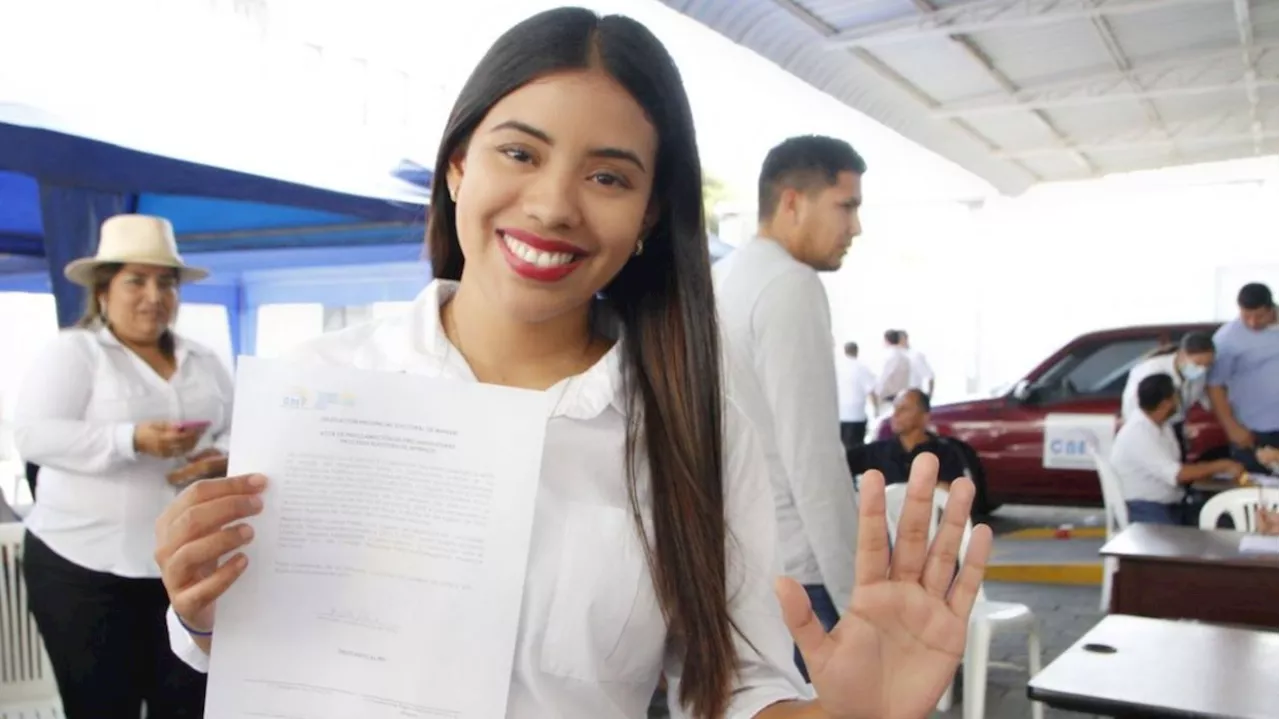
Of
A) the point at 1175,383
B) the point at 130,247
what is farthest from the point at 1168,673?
the point at 1175,383

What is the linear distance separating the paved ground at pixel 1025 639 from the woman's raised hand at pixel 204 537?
299 cm

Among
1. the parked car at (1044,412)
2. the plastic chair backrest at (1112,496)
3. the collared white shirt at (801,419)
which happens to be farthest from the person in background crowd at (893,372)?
the collared white shirt at (801,419)

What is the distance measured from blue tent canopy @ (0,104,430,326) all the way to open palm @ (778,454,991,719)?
1831 mm

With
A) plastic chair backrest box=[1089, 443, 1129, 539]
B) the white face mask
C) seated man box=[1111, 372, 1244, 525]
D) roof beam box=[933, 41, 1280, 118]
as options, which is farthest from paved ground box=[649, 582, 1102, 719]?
roof beam box=[933, 41, 1280, 118]

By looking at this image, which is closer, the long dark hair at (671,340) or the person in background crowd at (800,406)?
the long dark hair at (671,340)

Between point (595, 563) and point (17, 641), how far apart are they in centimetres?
281

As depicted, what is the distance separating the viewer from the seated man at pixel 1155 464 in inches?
202

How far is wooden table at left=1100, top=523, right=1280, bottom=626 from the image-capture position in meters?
3.27

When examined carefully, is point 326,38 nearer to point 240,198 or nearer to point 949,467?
point 240,198

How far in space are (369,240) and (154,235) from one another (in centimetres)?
134

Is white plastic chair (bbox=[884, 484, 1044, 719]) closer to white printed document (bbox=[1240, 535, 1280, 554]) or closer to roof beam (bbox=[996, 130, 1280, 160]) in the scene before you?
white printed document (bbox=[1240, 535, 1280, 554])

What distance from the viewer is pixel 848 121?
11.5 metres

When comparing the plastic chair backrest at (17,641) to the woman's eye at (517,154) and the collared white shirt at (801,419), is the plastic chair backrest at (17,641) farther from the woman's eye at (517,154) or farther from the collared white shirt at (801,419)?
the woman's eye at (517,154)

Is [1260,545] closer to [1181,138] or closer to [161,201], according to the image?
[161,201]
